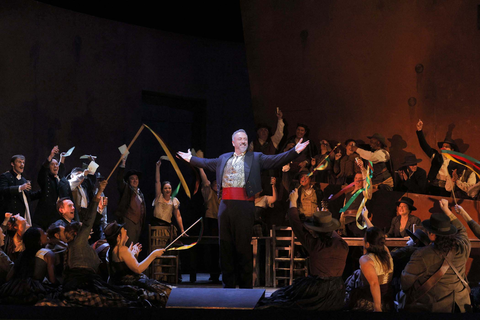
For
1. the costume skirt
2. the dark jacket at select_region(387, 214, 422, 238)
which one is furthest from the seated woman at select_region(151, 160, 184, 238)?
the costume skirt

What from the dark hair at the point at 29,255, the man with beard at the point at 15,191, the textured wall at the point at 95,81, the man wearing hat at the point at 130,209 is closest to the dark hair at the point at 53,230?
the dark hair at the point at 29,255

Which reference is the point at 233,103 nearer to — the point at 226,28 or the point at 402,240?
the point at 226,28

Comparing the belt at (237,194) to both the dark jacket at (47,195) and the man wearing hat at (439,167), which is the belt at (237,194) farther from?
the man wearing hat at (439,167)

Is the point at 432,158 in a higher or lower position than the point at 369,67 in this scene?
lower

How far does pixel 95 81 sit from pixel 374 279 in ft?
22.2

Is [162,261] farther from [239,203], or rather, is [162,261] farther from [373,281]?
[373,281]

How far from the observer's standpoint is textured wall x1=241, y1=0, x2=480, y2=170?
24.3ft

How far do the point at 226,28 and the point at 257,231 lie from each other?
171 inches

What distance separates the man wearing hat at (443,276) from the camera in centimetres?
362

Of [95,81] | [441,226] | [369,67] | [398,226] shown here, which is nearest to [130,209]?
[95,81]

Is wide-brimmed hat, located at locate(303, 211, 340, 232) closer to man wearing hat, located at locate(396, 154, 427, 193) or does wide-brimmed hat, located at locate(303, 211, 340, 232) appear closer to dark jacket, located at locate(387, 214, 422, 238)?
dark jacket, located at locate(387, 214, 422, 238)

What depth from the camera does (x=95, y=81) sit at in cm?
902

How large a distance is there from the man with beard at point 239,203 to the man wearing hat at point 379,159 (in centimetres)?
304

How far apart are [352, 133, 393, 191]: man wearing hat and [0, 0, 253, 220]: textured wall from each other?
3.03 meters
